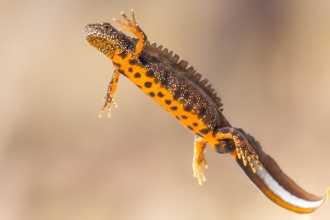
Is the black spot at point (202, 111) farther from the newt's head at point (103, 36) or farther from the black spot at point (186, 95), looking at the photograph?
the newt's head at point (103, 36)

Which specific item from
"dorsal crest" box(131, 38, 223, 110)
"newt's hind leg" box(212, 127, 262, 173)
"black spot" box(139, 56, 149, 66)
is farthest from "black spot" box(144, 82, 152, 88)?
"newt's hind leg" box(212, 127, 262, 173)

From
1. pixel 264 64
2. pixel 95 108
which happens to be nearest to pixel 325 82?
pixel 264 64

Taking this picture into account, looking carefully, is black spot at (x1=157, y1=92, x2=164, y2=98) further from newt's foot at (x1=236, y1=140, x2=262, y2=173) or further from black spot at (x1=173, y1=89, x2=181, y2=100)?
newt's foot at (x1=236, y1=140, x2=262, y2=173)

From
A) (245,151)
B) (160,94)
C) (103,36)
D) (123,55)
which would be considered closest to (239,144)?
(245,151)

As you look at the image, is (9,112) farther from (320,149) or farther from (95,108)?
(320,149)

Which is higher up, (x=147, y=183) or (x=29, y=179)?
(x=147, y=183)

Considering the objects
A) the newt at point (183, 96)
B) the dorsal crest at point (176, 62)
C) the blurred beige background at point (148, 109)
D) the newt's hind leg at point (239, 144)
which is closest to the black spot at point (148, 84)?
the newt at point (183, 96)
